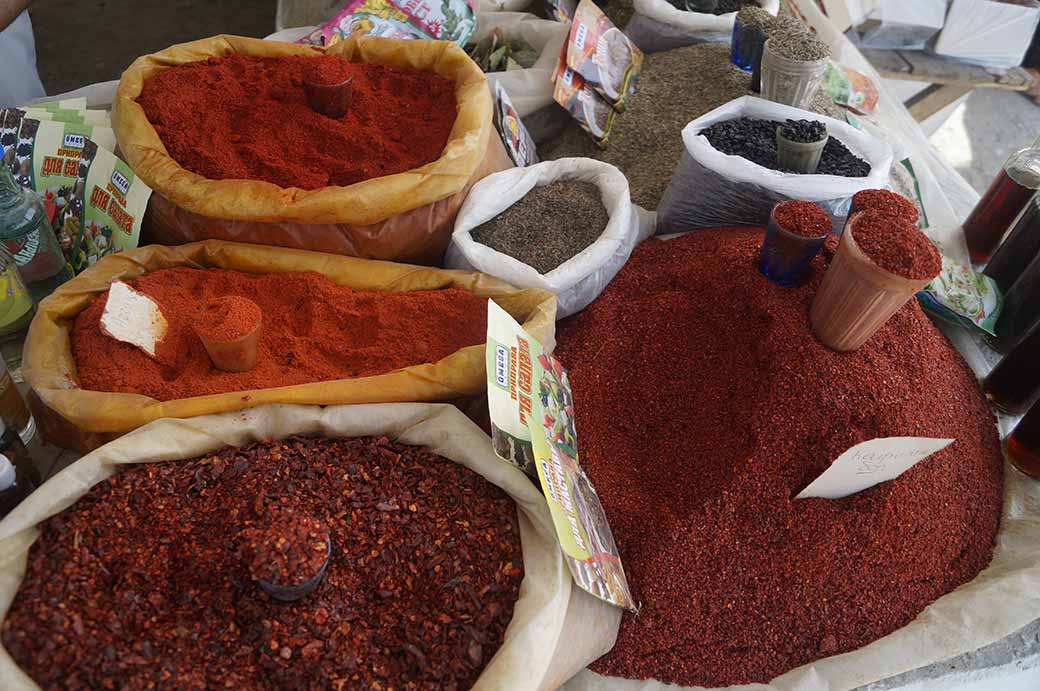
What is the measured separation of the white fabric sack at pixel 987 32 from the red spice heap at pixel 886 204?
1.84 metres

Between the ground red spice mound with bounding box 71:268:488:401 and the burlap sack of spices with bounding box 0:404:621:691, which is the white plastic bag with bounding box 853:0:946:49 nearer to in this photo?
the ground red spice mound with bounding box 71:268:488:401

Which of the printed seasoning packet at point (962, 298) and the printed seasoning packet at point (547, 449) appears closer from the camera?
the printed seasoning packet at point (547, 449)

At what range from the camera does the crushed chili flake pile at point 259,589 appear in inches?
31.9

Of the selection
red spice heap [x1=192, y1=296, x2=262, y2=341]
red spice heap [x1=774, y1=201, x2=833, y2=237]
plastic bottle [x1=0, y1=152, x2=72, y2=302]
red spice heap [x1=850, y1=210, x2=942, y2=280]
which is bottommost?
plastic bottle [x1=0, y1=152, x2=72, y2=302]

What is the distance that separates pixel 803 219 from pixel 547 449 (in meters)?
0.56

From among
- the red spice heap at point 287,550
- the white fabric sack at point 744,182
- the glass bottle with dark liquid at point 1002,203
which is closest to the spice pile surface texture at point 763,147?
the white fabric sack at point 744,182

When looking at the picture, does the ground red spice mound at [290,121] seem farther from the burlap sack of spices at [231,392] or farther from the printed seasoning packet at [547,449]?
the printed seasoning packet at [547,449]

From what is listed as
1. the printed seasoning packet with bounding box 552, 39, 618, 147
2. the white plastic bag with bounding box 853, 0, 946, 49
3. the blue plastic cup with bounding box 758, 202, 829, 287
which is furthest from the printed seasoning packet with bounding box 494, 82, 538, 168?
the white plastic bag with bounding box 853, 0, 946, 49

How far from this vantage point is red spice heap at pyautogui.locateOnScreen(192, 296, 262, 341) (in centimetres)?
101

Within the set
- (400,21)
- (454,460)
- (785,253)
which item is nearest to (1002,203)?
(785,253)

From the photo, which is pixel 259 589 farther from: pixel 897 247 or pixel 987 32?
pixel 987 32

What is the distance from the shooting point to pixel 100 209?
53.4 inches

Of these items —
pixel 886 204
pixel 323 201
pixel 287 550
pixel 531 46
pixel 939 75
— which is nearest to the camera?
pixel 287 550

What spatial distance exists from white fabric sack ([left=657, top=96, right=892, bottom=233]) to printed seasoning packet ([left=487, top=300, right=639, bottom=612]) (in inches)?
21.6
